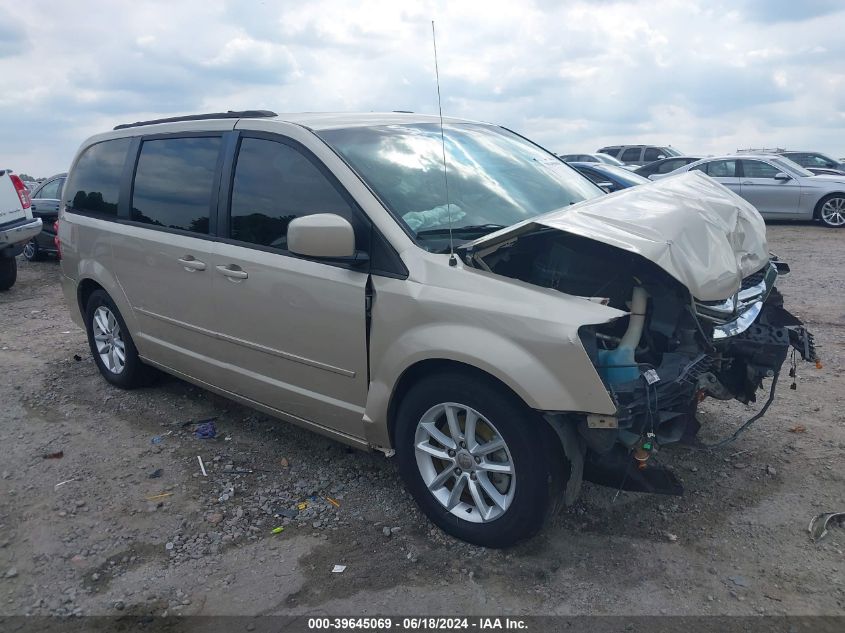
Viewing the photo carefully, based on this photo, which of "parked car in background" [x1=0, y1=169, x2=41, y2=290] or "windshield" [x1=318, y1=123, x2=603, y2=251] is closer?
"windshield" [x1=318, y1=123, x2=603, y2=251]

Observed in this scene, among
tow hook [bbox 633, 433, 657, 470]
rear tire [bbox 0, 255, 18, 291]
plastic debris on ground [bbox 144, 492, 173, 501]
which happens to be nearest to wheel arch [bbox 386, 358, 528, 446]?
tow hook [bbox 633, 433, 657, 470]

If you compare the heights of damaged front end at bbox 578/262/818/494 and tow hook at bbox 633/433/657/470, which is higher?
damaged front end at bbox 578/262/818/494

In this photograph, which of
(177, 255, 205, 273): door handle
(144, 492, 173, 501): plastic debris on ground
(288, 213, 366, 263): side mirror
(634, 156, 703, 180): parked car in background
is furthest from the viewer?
(634, 156, 703, 180): parked car in background

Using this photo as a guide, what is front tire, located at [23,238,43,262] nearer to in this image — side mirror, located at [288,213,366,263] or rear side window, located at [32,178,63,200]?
rear side window, located at [32,178,63,200]

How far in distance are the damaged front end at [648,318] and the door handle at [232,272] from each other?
1362mm

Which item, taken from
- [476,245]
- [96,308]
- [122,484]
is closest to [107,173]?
[96,308]

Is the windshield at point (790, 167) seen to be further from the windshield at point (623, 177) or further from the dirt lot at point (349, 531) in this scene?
the dirt lot at point (349, 531)

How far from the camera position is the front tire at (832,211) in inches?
559

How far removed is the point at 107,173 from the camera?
5188mm

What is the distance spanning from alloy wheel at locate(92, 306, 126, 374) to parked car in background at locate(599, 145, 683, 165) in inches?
831

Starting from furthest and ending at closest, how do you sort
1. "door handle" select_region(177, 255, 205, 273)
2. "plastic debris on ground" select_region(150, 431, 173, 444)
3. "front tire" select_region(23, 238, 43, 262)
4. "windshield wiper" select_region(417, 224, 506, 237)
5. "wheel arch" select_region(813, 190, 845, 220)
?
"wheel arch" select_region(813, 190, 845, 220), "front tire" select_region(23, 238, 43, 262), "plastic debris on ground" select_region(150, 431, 173, 444), "door handle" select_region(177, 255, 205, 273), "windshield wiper" select_region(417, 224, 506, 237)

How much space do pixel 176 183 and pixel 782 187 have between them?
44.8ft

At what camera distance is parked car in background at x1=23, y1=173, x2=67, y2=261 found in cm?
1264

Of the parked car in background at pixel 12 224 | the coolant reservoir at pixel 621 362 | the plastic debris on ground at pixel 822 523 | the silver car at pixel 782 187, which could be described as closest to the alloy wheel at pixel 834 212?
the silver car at pixel 782 187
